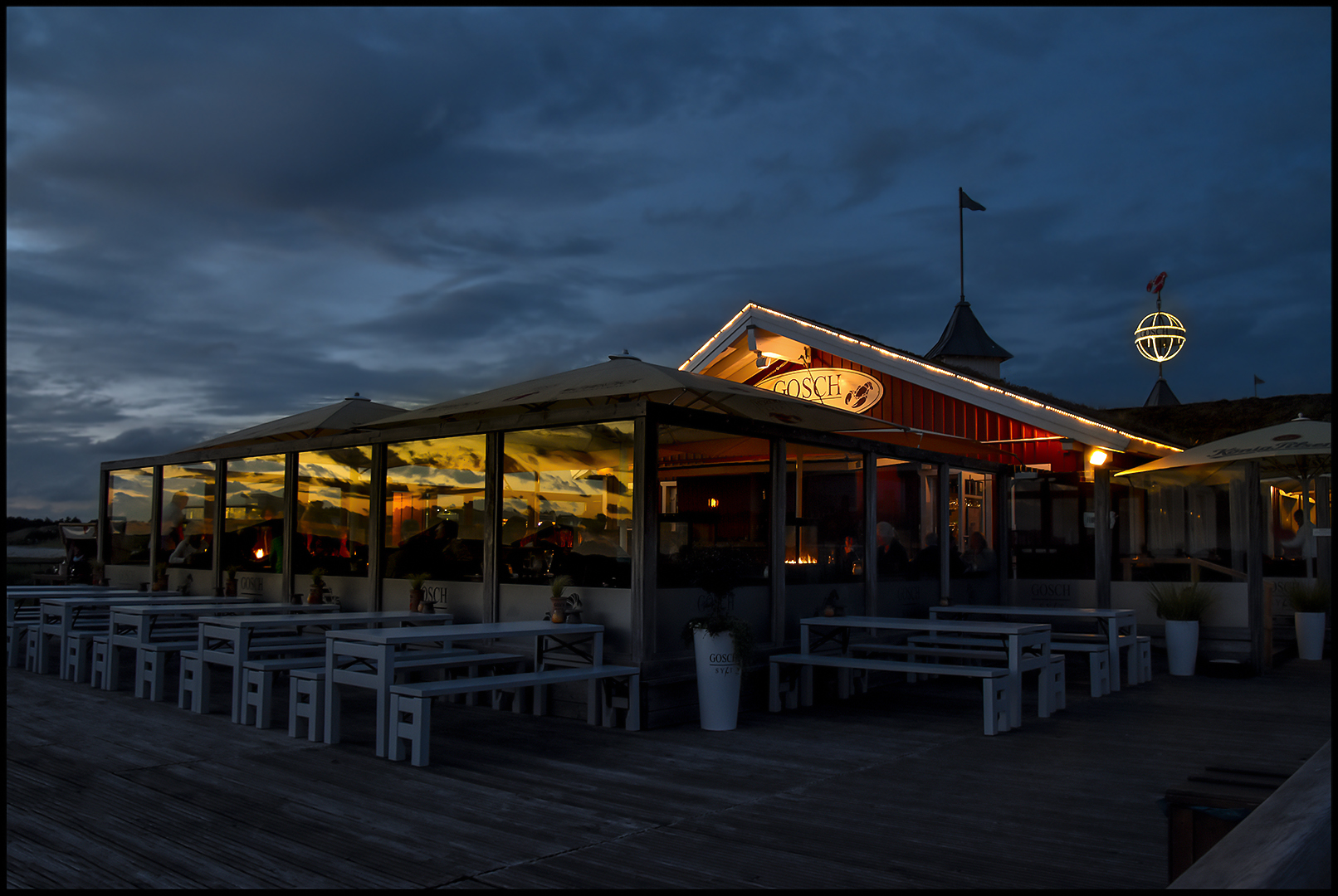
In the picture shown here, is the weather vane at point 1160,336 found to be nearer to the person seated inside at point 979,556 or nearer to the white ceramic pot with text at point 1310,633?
the white ceramic pot with text at point 1310,633

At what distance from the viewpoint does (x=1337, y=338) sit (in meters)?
1.70

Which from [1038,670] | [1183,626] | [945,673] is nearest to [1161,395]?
[1183,626]

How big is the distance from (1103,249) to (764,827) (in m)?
26.1

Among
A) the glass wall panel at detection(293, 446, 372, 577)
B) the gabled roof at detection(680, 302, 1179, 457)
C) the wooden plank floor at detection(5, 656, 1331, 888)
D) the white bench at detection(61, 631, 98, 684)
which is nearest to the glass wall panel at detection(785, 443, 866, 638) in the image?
the wooden plank floor at detection(5, 656, 1331, 888)

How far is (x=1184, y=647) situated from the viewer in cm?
1023

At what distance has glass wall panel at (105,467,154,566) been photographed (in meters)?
12.7

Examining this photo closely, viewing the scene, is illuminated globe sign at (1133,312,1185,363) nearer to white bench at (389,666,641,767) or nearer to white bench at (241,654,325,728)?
white bench at (389,666,641,767)

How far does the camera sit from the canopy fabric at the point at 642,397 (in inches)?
273

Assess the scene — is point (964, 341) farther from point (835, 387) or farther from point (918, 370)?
point (918, 370)

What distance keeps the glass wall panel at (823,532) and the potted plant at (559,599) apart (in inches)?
81.9

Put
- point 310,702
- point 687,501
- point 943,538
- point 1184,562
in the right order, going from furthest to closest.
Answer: point 1184,562, point 943,538, point 687,501, point 310,702

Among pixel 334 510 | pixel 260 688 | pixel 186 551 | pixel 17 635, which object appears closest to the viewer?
pixel 260 688

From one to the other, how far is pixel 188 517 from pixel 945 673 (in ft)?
30.8

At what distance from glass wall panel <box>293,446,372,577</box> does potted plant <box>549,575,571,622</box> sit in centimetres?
284
